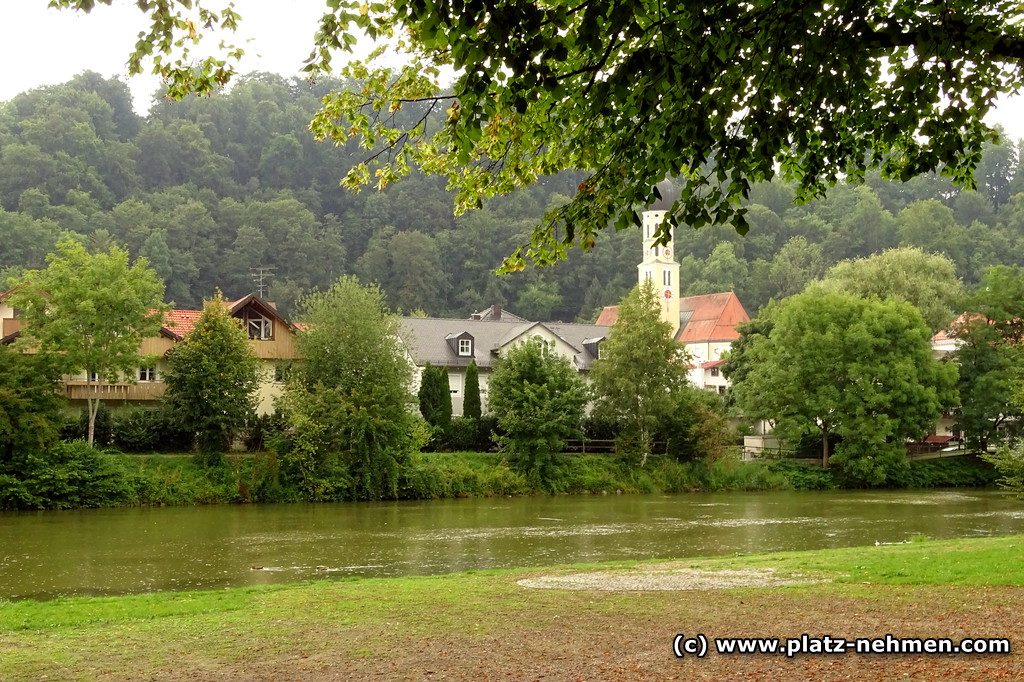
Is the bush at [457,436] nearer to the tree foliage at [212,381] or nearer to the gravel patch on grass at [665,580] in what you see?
the tree foliage at [212,381]

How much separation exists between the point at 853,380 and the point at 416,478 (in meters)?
22.2

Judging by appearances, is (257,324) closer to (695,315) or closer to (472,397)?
(472,397)

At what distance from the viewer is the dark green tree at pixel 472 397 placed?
52312mm

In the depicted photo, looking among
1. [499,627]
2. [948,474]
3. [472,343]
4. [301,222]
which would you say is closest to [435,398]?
[472,343]

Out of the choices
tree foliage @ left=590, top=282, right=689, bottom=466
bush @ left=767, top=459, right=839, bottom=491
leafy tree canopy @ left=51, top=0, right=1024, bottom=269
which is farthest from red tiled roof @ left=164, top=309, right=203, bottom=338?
leafy tree canopy @ left=51, top=0, right=1024, bottom=269

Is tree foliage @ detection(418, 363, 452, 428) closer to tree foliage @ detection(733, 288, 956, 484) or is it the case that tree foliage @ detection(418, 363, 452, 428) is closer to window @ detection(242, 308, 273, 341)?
window @ detection(242, 308, 273, 341)

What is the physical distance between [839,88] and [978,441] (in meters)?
51.7

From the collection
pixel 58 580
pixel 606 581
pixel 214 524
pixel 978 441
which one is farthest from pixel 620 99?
pixel 978 441

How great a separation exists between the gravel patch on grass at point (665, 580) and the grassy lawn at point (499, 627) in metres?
0.56

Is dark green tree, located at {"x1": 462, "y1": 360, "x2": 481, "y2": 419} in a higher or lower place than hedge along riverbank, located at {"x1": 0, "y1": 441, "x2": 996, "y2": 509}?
higher

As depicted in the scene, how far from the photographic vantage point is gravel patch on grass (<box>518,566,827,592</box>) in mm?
14844

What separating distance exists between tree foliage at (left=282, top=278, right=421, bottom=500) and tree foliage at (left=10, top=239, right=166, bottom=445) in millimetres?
6465

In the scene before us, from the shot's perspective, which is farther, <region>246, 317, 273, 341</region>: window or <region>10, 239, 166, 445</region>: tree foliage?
<region>246, 317, 273, 341</region>: window

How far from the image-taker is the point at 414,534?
29.7 m
